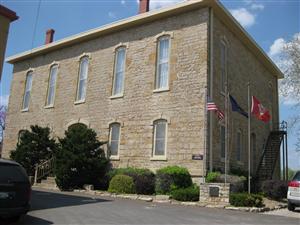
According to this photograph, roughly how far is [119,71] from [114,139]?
4.22 meters

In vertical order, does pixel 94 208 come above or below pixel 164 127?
below

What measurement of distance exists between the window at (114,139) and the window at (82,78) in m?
3.68

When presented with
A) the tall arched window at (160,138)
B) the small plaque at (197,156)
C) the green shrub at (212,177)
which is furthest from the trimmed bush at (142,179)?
the green shrub at (212,177)

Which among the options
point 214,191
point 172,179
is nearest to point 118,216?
point 214,191

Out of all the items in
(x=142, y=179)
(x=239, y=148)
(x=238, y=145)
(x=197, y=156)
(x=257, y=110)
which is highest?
(x=257, y=110)

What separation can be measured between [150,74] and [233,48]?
5545mm

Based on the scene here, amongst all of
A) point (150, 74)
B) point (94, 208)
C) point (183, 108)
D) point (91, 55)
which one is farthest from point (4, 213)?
point (91, 55)

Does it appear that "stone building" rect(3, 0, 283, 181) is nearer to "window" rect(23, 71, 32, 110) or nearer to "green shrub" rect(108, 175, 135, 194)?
"window" rect(23, 71, 32, 110)

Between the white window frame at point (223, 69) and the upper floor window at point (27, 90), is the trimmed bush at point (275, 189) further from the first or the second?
the upper floor window at point (27, 90)

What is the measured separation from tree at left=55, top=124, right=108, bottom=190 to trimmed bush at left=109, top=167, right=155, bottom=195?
1644 millimetres

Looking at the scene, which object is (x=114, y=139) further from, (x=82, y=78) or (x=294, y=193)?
(x=294, y=193)

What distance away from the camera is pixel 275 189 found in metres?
17.8

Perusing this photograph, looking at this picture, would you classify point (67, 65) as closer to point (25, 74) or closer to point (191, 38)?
point (25, 74)

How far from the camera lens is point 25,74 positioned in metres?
29.5
